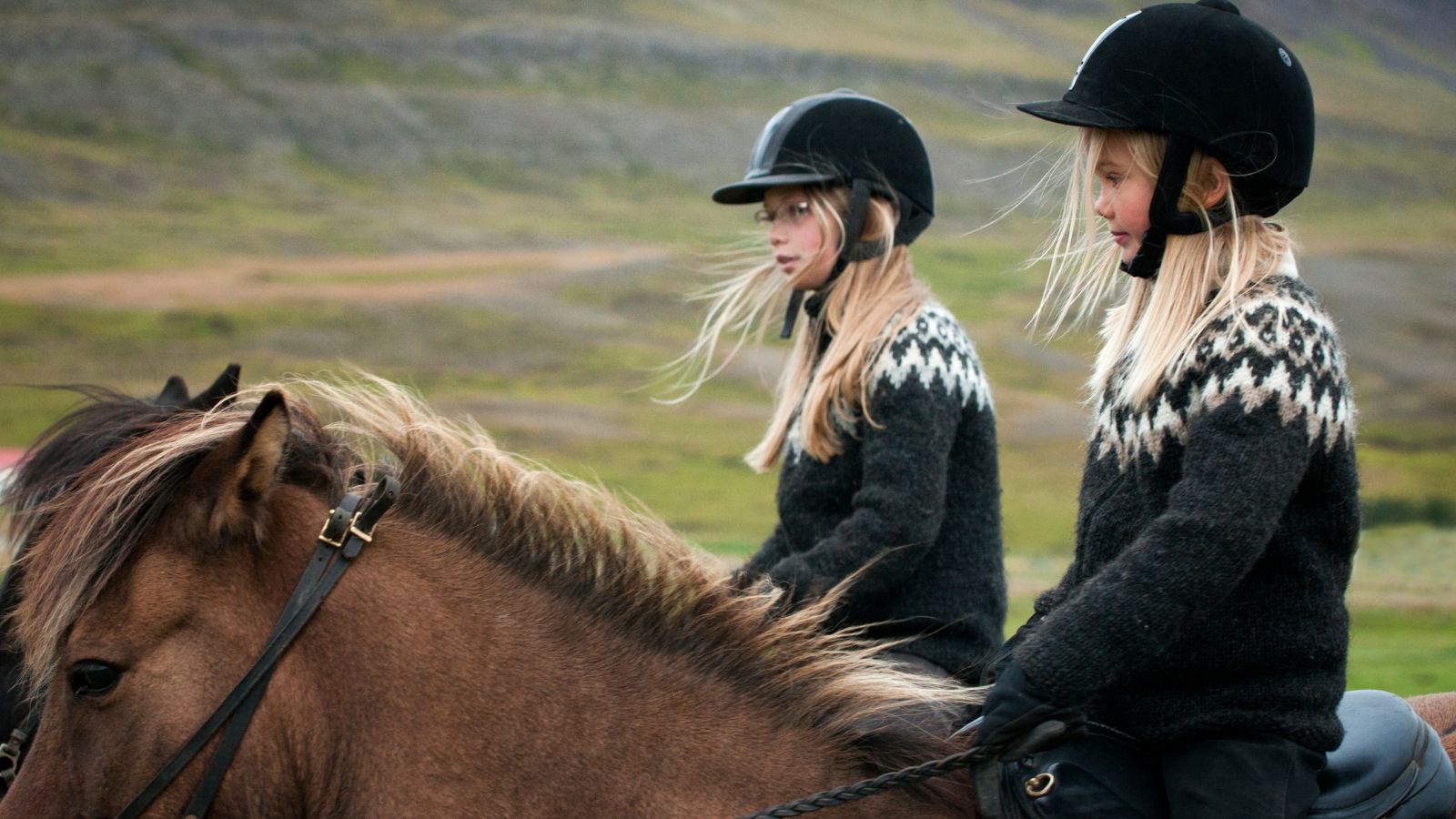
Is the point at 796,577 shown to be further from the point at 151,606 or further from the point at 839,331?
the point at 151,606

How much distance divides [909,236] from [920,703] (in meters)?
1.63

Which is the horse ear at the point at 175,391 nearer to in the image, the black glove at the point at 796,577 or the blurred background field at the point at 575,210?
the black glove at the point at 796,577

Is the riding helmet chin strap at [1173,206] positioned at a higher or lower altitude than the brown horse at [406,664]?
higher

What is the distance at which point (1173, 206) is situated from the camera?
2146 millimetres

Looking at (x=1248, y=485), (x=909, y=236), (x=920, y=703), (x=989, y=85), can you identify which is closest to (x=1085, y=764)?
(x=920, y=703)

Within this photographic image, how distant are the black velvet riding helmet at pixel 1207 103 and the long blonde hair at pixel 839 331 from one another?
3.21 feet

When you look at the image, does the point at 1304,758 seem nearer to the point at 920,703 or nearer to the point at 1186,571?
the point at 1186,571

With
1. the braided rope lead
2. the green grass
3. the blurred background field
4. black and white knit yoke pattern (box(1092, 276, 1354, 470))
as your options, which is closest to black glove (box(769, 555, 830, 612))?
the braided rope lead

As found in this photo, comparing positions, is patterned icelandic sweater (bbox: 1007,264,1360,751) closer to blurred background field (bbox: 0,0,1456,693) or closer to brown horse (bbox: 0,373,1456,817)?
brown horse (bbox: 0,373,1456,817)

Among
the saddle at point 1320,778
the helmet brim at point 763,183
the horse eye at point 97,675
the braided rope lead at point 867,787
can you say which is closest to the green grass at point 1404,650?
the helmet brim at point 763,183

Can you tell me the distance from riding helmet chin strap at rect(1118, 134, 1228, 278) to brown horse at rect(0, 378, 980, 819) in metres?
0.88

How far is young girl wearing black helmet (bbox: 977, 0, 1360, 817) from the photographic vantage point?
182cm

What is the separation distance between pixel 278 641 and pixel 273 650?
15mm

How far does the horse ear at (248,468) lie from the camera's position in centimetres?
186
